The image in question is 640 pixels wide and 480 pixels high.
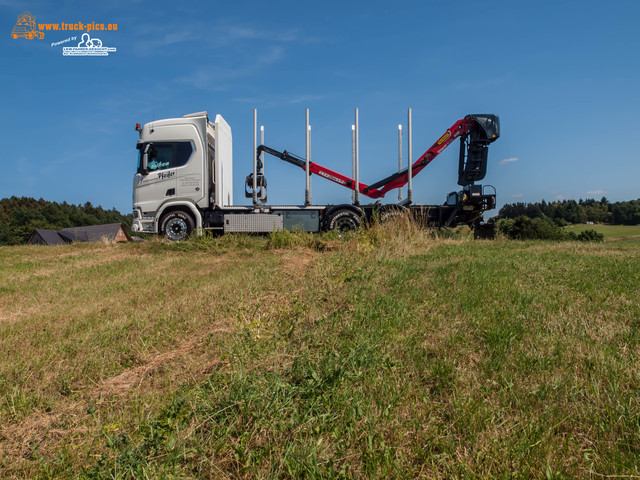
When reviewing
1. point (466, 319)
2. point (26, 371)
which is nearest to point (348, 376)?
point (466, 319)

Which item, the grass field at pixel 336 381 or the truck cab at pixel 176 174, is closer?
the grass field at pixel 336 381

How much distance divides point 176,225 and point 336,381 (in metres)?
11.6

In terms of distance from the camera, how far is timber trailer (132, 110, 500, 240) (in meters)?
12.4

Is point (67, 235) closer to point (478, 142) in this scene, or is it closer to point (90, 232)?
point (90, 232)

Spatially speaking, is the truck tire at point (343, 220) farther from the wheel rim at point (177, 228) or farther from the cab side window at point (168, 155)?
the cab side window at point (168, 155)

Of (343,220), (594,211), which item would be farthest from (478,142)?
(594,211)

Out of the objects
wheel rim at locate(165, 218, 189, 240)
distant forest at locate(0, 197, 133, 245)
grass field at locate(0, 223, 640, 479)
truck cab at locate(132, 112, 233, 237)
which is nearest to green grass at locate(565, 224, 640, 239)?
truck cab at locate(132, 112, 233, 237)

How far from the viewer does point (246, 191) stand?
43.5 ft

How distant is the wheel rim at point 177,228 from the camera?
12.8 metres

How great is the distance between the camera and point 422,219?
12211 mm

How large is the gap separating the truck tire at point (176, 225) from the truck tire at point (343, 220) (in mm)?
4640

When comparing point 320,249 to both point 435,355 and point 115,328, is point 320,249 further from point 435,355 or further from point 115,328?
point 435,355

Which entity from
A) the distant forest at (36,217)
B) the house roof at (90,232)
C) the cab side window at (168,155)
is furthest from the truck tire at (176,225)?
the distant forest at (36,217)

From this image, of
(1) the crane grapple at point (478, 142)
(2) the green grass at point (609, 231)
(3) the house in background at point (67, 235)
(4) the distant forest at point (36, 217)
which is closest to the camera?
(1) the crane grapple at point (478, 142)
